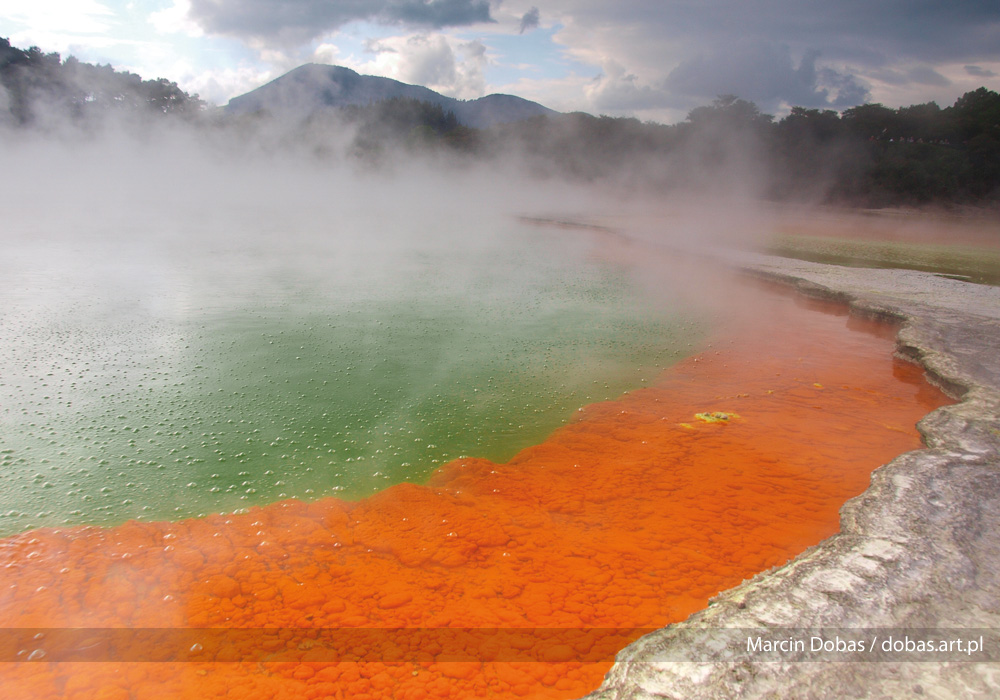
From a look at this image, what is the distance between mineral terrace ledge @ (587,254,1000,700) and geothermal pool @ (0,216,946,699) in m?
0.26

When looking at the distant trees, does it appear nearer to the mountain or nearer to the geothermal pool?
the geothermal pool

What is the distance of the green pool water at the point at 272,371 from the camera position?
2420 mm

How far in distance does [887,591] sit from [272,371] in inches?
126

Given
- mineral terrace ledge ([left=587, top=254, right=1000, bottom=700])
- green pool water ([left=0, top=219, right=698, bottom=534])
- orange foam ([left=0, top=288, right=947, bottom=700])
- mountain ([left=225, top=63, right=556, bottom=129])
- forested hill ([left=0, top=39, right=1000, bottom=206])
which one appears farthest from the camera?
mountain ([left=225, top=63, right=556, bottom=129])

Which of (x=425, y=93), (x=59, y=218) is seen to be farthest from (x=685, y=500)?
(x=425, y=93)

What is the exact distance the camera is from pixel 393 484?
2.47m

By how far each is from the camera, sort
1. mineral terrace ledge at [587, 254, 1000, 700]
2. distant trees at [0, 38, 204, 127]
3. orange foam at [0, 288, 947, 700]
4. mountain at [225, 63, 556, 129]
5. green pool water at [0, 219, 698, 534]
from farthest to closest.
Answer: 1. mountain at [225, 63, 556, 129]
2. distant trees at [0, 38, 204, 127]
3. green pool water at [0, 219, 698, 534]
4. orange foam at [0, 288, 947, 700]
5. mineral terrace ledge at [587, 254, 1000, 700]

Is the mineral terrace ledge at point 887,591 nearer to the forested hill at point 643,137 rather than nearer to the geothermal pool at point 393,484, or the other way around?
the geothermal pool at point 393,484

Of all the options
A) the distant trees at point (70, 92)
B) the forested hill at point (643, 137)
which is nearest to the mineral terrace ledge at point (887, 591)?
the forested hill at point (643, 137)

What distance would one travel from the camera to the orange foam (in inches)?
60.3

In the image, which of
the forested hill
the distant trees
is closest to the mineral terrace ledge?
the forested hill

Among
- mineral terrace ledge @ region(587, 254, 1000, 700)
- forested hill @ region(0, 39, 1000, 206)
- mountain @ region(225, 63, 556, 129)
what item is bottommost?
mineral terrace ledge @ region(587, 254, 1000, 700)

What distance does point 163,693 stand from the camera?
4.73 ft

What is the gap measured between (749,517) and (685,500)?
0.26 meters
